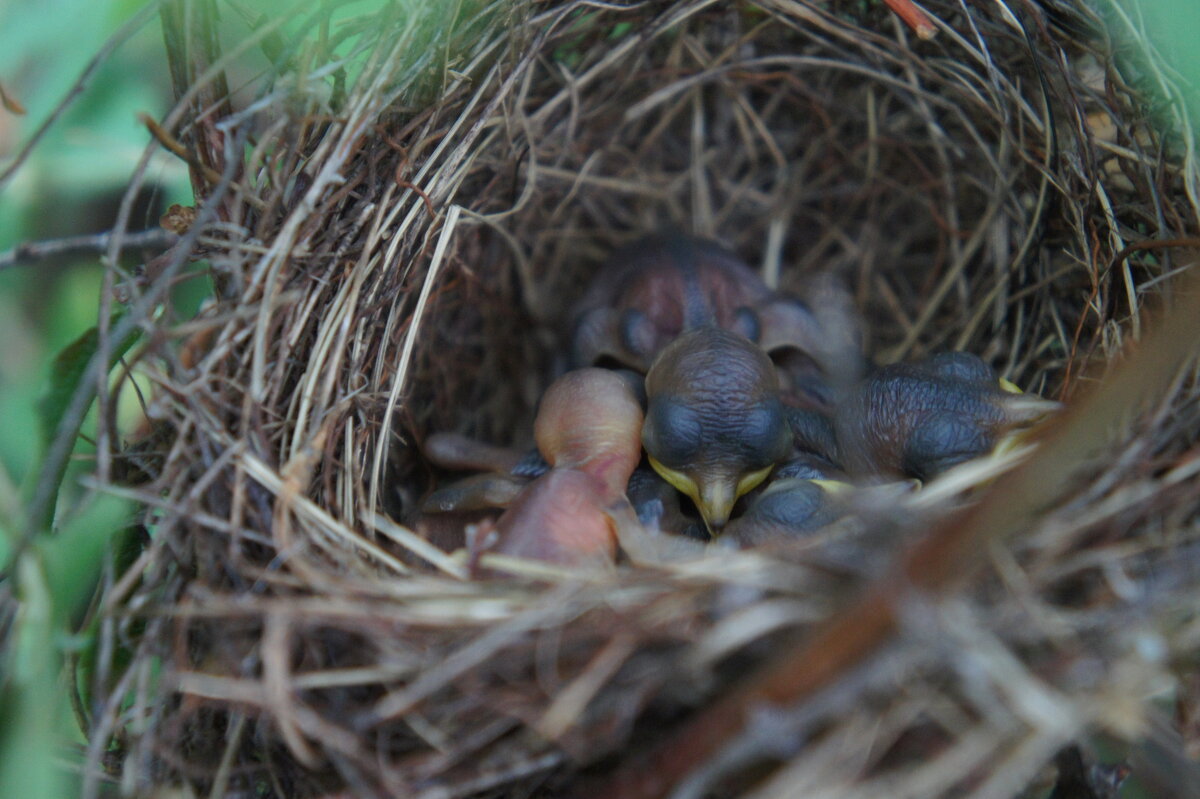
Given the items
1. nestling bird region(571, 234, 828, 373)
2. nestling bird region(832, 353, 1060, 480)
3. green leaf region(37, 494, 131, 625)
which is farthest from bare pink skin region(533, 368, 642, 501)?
green leaf region(37, 494, 131, 625)

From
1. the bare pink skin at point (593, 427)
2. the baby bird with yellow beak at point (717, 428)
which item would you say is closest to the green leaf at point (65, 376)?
the bare pink skin at point (593, 427)

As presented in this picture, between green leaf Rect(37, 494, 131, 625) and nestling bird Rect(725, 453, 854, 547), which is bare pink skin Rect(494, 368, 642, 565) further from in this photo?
green leaf Rect(37, 494, 131, 625)

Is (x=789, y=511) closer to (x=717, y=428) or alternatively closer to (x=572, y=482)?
Result: (x=717, y=428)

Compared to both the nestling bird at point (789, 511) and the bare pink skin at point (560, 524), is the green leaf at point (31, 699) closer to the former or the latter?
the bare pink skin at point (560, 524)

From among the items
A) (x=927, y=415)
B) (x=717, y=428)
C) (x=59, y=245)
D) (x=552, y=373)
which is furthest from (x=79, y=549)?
(x=927, y=415)

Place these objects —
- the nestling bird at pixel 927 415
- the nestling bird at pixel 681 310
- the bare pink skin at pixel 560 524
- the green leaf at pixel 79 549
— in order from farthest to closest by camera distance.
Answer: the nestling bird at pixel 681 310 → the nestling bird at pixel 927 415 → the bare pink skin at pixel 560 524 → the green leaf at pixel 79 549

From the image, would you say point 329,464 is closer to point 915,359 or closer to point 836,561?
point 836,561
